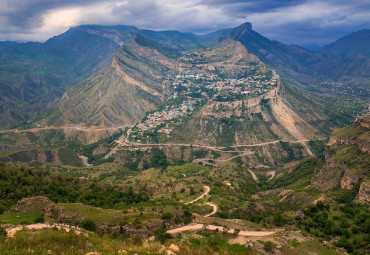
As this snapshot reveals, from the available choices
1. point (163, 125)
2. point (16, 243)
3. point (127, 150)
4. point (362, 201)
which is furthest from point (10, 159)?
point (362, 201)

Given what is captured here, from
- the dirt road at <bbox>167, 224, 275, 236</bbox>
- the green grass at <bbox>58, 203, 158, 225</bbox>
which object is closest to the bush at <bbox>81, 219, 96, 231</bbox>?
the green grass at <bbox>58, 203, 158, 225</bbox>

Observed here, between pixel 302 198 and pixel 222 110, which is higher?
pixel 222 110

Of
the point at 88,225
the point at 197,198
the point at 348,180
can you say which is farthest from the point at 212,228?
the point at 348,180

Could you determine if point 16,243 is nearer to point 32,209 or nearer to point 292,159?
point 32,209

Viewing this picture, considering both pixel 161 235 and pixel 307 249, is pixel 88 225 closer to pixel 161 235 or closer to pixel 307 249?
pixel 161 235

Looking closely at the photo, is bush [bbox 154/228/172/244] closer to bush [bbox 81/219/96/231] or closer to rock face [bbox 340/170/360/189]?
bush [bbox 81/219/96/231]

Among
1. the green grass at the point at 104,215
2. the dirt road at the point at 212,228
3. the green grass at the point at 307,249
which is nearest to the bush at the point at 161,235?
the dirt road at the point at 212,228

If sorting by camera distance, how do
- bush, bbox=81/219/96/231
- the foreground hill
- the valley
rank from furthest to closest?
1. bush, bbox=81/219/96/231
2. the valley
3. the foreground hill
